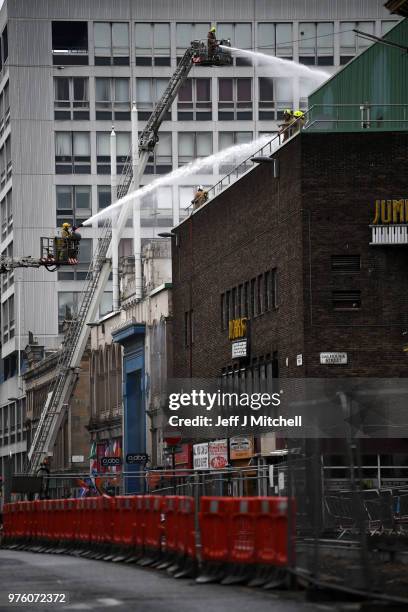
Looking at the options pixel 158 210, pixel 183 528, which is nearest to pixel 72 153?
pixel 158 210

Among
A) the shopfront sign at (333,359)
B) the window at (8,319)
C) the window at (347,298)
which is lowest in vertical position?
the shopfront sign at (333,359)

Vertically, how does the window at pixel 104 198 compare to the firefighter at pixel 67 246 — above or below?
above

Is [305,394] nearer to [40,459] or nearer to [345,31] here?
[40,459]

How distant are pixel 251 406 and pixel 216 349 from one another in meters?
6.99

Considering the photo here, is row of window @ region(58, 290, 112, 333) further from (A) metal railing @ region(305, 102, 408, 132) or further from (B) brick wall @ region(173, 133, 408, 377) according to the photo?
(B) brick wall @ region(173, 133, 408, 377)

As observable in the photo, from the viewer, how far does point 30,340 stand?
11131cm

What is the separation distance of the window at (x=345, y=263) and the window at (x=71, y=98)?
6217 cm

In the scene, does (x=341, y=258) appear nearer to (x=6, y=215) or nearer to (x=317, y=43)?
(x=317, y=43)

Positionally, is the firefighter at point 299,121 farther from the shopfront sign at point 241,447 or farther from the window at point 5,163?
the window at point 5,163

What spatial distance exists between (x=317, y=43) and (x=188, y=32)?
893 cm

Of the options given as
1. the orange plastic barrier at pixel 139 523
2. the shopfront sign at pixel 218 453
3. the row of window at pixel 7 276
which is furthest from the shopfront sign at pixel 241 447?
the row of window at pixel 7 276

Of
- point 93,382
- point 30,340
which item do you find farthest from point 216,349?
point 30,340

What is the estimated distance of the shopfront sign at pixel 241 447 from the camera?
60844 mm

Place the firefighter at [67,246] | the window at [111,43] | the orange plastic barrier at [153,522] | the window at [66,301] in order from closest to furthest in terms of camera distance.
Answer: the orange plastic barrier at [153,522] → the firefighter at [67,246] → the window at [66,301] → the window at [111,43]
